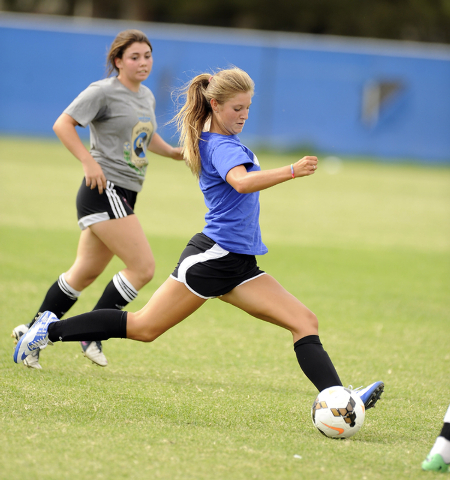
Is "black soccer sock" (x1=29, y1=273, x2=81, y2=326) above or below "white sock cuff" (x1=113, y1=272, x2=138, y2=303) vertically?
below

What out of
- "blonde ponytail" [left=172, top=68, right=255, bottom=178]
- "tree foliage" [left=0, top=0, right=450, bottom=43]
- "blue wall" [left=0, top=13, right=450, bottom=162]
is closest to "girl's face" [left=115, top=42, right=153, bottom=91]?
"blonde ponytail" [left=172, top=68, right=255, bottom=178]

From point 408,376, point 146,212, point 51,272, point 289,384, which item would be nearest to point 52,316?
point 289,384

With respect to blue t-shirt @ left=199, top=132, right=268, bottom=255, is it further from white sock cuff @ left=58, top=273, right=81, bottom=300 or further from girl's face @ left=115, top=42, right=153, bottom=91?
white sock cuff @ left=58, top=273, right=81, bottom=300

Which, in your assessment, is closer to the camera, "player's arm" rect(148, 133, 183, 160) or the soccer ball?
the soccer ball

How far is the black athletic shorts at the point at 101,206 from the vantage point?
488 centimetres

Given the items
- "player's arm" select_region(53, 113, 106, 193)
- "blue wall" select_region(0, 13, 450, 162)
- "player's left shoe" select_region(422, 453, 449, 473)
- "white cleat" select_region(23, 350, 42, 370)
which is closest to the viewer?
"player's left shoe" select_region(422, 453, 449, 473)

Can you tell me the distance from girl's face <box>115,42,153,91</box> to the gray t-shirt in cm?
7

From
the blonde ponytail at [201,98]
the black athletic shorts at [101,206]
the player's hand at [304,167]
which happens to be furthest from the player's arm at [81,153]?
the player's hand at [304,167]

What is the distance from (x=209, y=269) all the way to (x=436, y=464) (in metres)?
1.51

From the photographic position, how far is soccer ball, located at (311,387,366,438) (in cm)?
365

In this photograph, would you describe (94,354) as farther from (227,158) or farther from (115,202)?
(227,158)

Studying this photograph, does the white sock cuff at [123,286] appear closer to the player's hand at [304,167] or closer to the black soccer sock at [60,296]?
the black soccer sock at [60,296]

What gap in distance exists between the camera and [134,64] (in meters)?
4.99

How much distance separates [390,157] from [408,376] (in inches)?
1041
